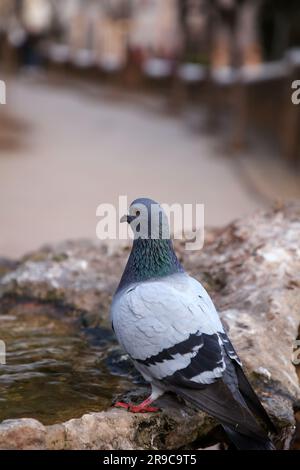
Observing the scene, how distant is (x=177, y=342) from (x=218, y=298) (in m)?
1.42

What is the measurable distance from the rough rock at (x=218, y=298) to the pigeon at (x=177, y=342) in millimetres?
164

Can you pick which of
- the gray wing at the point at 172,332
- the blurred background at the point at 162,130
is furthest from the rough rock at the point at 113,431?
the blurred background at the point at 162,130

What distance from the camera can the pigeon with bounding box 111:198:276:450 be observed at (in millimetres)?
3092

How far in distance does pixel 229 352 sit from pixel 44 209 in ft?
→ 21.1

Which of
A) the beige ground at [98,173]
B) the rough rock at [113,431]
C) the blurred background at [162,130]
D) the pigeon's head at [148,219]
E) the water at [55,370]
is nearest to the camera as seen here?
the rough rock at [113,431]

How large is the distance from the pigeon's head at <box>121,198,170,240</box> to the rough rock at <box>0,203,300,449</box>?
0.73 metres

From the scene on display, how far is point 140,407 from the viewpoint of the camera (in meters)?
3.30

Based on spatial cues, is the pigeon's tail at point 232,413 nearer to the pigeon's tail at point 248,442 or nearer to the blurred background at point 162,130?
the pigeon's tail at point 248,442

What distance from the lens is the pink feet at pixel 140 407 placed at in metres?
3.29

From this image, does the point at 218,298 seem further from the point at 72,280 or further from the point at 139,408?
the point at 139,408

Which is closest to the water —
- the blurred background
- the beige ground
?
the blurred background

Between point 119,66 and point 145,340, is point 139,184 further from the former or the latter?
point 119,66

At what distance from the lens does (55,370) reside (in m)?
4.07

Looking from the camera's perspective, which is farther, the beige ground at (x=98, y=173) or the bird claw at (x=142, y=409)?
the beige ground at (x=98, y=173)
